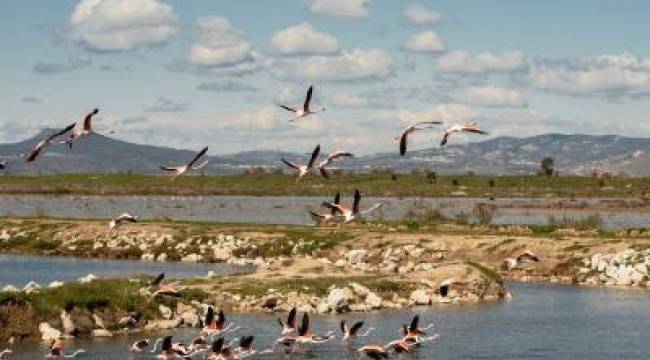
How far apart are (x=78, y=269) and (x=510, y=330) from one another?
37.5 m

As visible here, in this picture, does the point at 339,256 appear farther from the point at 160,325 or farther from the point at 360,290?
the point at 160,325

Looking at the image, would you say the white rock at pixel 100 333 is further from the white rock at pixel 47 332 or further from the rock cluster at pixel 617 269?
the rock cluster at pixel 617 269

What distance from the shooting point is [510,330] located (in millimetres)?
53750

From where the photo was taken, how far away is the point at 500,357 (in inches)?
1823

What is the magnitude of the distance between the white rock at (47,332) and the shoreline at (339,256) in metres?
0.41

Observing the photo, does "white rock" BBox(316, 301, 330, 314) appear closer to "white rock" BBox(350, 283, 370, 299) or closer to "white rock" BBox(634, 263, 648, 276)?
"white rock" BBox(350, 283, 370, 299)

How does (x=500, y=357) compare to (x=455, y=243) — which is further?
(x=455, y=243)

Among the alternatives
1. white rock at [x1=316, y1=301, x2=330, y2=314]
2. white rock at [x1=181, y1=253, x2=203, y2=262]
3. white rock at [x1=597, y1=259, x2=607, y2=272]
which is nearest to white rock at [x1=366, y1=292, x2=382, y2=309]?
white rock at [x1=316, y1=301, x2=330, y2=314]

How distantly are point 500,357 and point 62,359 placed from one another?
17.1 m

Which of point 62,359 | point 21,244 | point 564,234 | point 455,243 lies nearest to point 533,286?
point 455,243

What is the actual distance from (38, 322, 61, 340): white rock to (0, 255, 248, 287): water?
824 inches

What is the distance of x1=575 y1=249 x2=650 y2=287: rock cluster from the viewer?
73.5 metres

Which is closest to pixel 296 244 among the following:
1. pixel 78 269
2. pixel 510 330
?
pixel 78 269

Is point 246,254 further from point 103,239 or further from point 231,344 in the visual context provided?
point 231,344
